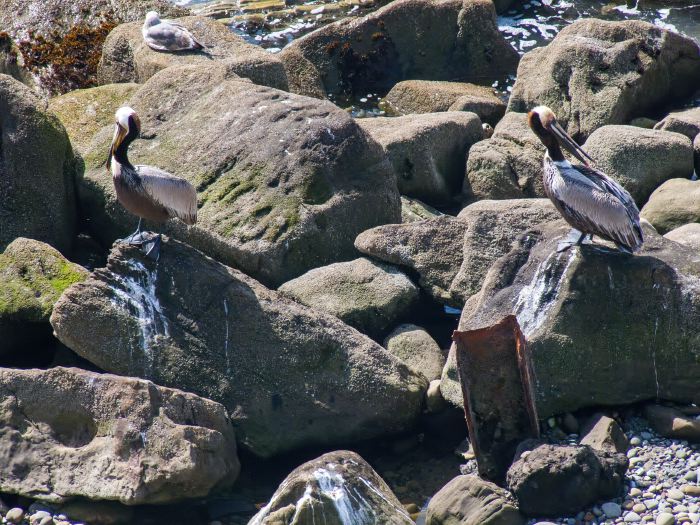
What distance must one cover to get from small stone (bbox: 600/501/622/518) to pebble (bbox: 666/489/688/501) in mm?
326

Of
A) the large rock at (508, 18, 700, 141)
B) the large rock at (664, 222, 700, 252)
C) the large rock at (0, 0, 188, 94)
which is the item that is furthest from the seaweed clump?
the large rock at (664, 222, 700, 252)

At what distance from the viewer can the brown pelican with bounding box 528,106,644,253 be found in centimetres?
714

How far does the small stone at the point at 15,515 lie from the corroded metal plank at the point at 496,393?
9.68 ft

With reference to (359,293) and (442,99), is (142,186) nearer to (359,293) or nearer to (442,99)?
(359,293)

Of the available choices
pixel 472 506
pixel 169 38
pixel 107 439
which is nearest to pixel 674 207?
pixel 472 506

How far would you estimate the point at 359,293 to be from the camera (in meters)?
8.20

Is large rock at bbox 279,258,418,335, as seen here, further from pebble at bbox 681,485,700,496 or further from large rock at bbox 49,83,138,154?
large rock at bbox 49,83,138,154

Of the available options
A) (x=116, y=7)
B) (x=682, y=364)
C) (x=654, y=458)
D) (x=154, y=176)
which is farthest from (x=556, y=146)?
(x=116, y=7)

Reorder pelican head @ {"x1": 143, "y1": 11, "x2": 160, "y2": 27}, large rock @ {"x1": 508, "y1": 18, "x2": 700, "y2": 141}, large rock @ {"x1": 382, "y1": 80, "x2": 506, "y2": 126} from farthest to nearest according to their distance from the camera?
pelican head @ {"x1": 143, "y1": 11, "x2": 160, "y2": 27}
large rock @ {"x1": 382, "y1": 80, "x2": 506, "y2": 126}
large rock @ {"x1": 508, "y1": 18, "x2": 700, "y2": 141}

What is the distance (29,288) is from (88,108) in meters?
3.62

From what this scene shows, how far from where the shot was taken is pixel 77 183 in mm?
9531

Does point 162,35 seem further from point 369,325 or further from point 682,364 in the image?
point 682,364

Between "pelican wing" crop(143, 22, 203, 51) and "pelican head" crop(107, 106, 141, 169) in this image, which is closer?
"pelican head" crop(107, 106, 141, 169)

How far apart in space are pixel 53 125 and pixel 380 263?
3407 millimetres
